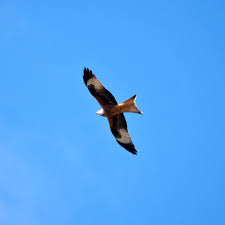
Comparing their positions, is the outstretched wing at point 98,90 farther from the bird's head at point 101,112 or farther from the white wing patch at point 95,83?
the bird's head at point 101,112

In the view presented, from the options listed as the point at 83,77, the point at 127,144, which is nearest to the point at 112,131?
the point at 127,144

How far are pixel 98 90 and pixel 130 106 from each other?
1204 mm

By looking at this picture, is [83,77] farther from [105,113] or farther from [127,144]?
[127,144]

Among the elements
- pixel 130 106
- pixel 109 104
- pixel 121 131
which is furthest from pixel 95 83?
pixel 121 131

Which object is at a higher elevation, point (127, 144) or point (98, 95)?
point (98, 95)

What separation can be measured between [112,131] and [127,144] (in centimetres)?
74

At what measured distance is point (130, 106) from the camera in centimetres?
1365

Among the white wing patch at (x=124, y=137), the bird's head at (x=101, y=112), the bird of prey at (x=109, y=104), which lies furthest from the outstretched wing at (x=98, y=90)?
the white wing patch at (x=124, y=137)

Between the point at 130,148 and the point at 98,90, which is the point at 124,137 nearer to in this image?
the point at 130,148

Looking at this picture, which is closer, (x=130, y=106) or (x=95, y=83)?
(x=130, y=106)

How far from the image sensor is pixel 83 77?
555 inches

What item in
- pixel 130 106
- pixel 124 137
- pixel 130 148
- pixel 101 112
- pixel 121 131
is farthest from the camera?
pixel 130 148

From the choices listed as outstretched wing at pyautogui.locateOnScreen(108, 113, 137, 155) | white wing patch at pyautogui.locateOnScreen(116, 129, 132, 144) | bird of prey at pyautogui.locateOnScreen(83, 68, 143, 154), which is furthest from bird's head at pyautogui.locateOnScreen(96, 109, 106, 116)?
white wing patch at pyautogui.locateOnScreen(116, 129, 132, 144)

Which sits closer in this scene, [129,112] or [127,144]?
[129,112]
